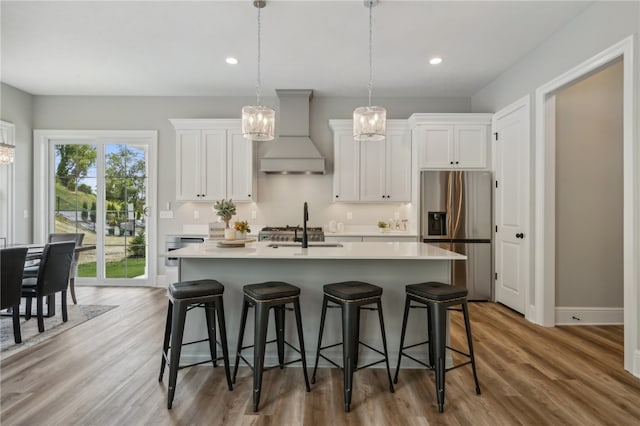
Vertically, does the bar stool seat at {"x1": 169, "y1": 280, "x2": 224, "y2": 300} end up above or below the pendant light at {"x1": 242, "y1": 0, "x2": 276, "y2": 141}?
below

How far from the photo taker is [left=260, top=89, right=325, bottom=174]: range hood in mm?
4918

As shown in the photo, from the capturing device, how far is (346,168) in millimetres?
5074

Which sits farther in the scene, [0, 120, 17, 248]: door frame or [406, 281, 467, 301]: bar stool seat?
[0, 120, 17, 248]: door frame

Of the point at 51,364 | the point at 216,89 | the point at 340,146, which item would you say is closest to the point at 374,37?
the point at 340,146

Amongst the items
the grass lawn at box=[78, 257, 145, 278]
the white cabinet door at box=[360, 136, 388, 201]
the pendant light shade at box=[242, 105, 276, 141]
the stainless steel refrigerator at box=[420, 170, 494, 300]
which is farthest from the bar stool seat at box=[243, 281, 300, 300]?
the grass lawn at box=[78, 257, 145, 278]

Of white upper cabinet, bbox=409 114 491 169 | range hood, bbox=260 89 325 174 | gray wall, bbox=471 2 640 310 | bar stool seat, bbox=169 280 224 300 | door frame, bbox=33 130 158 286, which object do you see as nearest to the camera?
bar stool seat, bbox=169 280 224 300

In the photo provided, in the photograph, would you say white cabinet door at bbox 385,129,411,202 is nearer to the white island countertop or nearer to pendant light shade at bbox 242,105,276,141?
the white island countertop

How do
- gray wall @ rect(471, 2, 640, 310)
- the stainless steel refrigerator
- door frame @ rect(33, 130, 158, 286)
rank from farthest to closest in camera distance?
door frame @ rect(33, 130, 158, 286)
the stainless steel refrigerator
gray wall @ rect(471, 2, 640, 310)

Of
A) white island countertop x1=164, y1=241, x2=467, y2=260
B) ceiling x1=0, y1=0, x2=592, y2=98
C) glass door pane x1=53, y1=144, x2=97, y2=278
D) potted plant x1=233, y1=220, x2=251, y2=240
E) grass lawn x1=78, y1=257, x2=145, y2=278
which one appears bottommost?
grass lawn x1=78, y1=257, x2=145, y2=278

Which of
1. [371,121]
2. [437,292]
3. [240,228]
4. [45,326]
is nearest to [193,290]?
[240,228]

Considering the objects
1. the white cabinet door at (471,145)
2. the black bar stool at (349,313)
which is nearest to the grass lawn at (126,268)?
the black bar stool at (349,313)

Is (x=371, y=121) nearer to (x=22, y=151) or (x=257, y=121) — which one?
(x=257, y=121)

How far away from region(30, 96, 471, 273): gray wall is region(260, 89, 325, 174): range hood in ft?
0.86

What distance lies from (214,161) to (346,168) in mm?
1926
